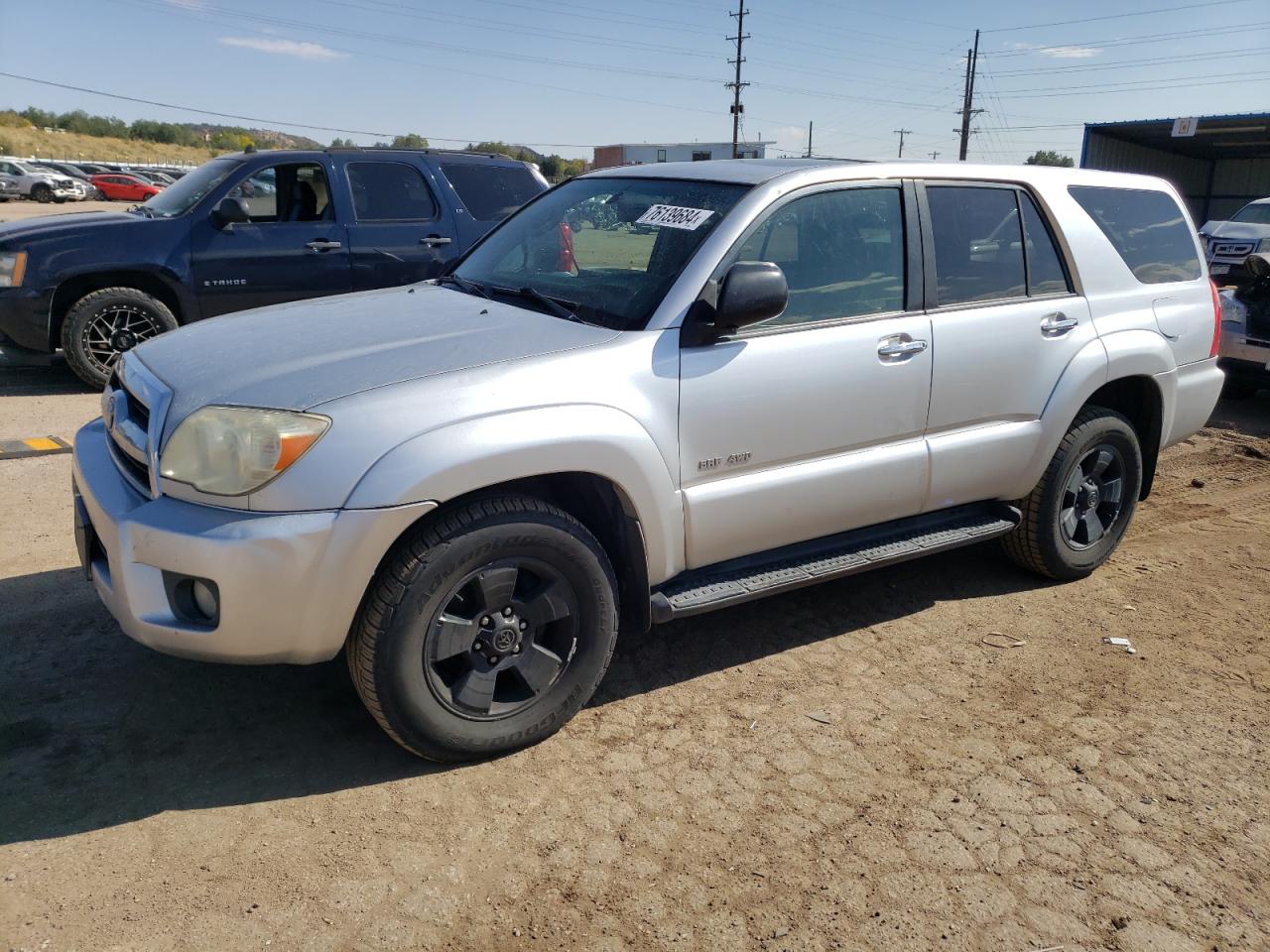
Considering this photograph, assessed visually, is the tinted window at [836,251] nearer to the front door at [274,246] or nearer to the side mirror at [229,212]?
the front door at [274,246]

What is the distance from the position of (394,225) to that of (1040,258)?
5.66 meters

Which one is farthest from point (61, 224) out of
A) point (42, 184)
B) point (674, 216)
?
point (42, 184)

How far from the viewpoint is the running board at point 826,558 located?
11.4 ft

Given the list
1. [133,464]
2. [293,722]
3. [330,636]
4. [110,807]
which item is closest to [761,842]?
[330,636]

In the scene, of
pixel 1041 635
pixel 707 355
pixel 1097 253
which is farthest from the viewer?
pixel 1097 253

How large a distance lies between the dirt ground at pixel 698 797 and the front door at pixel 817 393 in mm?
635

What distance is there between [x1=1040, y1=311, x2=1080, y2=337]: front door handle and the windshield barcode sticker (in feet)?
5.45

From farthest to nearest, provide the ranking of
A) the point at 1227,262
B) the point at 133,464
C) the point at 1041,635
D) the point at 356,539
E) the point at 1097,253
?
the point at 1227,262 < the point at 1097,253 < the point at 1041,635 < the point at 133,464 < the point at 356,539

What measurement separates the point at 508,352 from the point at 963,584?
2721mm

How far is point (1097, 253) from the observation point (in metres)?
4.58

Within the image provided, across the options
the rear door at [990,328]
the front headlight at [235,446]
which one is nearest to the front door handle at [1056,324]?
the rear door at [990,328]

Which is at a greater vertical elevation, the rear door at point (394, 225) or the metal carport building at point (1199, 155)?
the metal carport building at point (1199, 155)

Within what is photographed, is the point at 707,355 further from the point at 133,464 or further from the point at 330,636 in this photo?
the point at 133,464

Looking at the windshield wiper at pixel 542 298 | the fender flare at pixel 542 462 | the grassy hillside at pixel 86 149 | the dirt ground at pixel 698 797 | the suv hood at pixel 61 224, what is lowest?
the dirt ground at pixel 698 797
